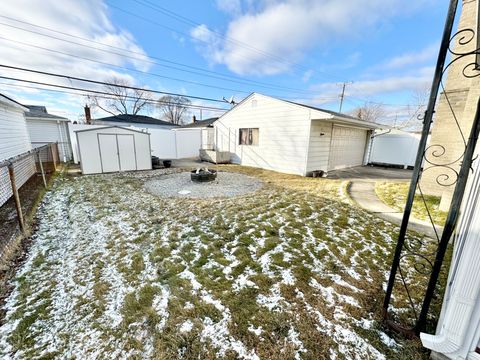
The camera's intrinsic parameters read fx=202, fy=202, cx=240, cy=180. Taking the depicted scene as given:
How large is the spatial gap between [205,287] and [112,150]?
9.70 metres

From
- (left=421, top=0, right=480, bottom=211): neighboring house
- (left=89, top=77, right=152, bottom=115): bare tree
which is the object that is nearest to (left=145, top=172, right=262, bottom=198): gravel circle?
(left=421, top=0, right=480, bottom=211): neighboring house

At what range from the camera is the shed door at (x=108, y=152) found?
9.48 meters

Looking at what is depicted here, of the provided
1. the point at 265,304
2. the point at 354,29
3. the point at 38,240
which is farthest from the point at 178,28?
the point at 265,304

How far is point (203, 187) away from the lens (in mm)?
7066

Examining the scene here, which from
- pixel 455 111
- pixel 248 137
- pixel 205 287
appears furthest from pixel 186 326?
pixel 248 137

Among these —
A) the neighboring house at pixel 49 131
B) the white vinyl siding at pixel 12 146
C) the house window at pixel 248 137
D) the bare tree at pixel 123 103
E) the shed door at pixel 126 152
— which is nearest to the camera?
the white vinyl siding at pixel 12 146

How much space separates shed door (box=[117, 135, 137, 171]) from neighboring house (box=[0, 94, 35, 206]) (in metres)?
3.21

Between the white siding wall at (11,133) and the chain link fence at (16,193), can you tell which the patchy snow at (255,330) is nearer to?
the chain link fence at (16,193)

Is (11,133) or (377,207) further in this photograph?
(11,133)

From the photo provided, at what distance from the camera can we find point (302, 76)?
21484 millimetres

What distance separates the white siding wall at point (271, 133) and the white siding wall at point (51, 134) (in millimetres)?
10813

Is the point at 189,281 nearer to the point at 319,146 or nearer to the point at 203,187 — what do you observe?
the point at 203,187

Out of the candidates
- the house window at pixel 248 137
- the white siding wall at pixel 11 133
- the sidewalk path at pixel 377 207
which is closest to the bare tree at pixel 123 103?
the white siding wall at pixel 11 133

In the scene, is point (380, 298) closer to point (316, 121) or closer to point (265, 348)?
point (265, 348)
